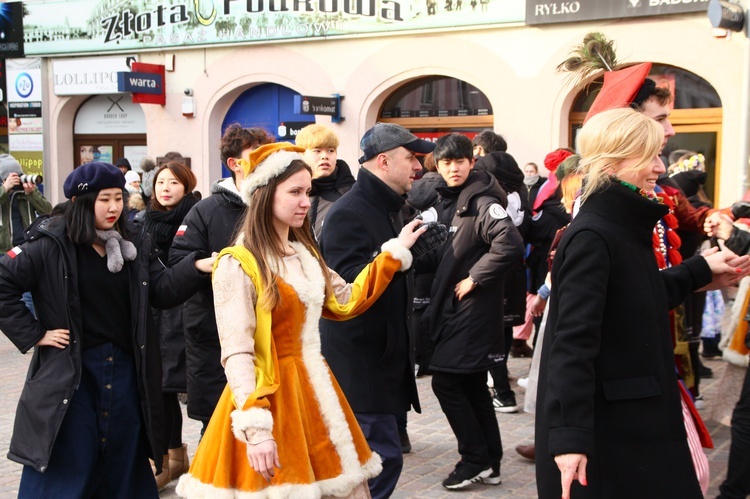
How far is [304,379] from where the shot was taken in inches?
144

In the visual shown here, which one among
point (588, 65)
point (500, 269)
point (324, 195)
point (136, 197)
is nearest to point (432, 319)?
point (500, 269)

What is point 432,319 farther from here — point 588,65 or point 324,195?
point 588,65

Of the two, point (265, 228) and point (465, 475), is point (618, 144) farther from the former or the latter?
point (465, 475)

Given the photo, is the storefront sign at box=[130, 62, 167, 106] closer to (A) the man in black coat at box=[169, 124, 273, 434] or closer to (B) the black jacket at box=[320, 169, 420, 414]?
(A) the man in black coat at box=[169, 124, 273, 434]

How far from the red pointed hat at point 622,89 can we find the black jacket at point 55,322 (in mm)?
2003

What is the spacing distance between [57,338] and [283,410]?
47.9 inches

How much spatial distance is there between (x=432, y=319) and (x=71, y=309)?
2.46 metres

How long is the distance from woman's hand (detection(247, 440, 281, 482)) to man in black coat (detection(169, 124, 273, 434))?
1.85 m

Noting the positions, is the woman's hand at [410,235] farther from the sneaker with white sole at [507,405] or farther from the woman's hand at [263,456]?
the sneaker with white sole at [507,405]

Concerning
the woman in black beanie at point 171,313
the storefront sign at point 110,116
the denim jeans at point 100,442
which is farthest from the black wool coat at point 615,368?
the storefront sign at point 110,116

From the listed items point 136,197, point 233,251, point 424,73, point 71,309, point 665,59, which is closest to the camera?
point 233,251

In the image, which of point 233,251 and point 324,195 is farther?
point 324,195

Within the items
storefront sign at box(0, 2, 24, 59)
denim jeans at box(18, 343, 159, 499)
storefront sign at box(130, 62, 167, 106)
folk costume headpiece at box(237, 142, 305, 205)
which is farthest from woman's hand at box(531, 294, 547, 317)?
storefront sign at box(0, 2, 24, 59)

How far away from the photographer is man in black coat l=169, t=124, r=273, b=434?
5.12 metres
